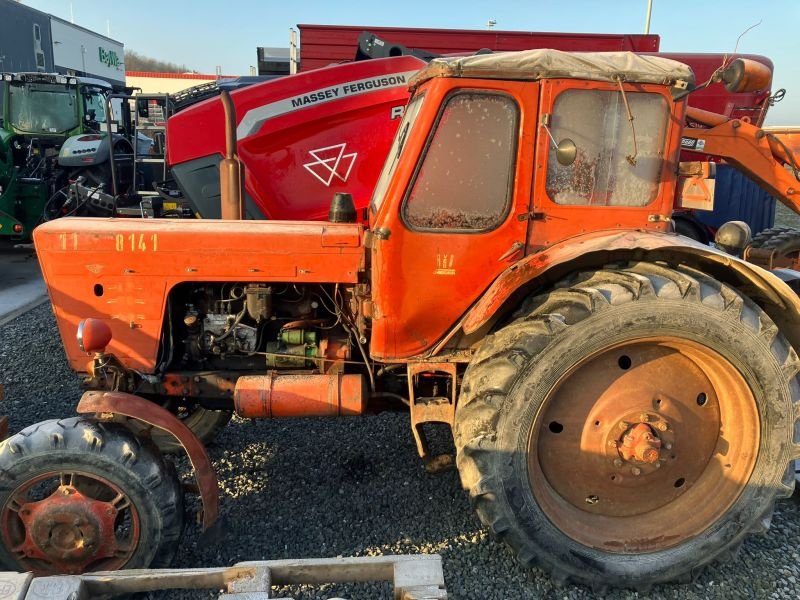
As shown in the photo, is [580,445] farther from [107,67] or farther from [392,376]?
[107,67]

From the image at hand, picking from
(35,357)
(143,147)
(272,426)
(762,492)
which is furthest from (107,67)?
(762,492)

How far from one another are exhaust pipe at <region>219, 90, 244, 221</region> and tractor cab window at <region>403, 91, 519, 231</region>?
1.19m

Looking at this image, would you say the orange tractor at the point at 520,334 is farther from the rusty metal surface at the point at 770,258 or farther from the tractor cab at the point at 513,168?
the rusty metal surface at the point at 770,258

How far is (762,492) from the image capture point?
2564 mm

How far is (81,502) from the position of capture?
7.98 feet

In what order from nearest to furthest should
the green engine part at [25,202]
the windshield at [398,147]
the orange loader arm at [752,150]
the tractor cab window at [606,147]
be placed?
the tractor cab window at [606,147] → the windshield at [398,147] → the orange loader arm at [752,150] → the green engine part at [25,202]

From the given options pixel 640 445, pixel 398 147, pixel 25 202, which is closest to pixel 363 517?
pixel 640 445

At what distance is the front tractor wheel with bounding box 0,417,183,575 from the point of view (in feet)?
7.97

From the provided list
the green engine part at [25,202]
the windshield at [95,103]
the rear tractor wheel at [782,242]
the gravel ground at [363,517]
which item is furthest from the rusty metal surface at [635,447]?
the windshield at [95,103]

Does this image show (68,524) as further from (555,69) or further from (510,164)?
(555,69)

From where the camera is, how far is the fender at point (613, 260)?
241 centimetres

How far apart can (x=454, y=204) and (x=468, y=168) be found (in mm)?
165

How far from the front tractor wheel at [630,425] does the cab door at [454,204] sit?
31cm

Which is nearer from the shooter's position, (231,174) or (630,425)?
(630,425)
